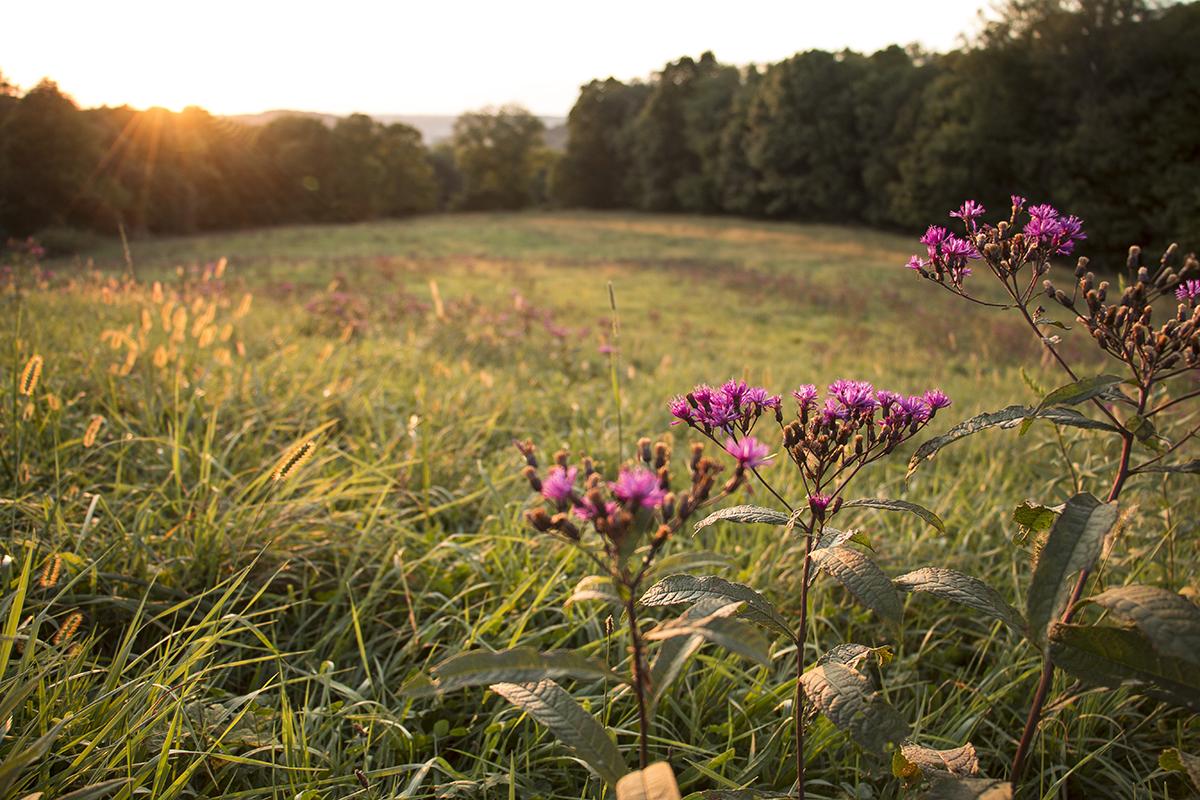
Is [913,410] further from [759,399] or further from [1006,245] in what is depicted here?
[1006,245]

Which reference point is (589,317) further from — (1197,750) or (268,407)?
(1197,750)

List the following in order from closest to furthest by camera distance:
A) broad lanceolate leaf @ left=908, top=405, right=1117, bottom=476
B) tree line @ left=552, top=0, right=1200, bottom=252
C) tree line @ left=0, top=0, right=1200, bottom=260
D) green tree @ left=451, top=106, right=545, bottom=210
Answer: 1. broad lanceolate leaf @ left=908, top=405, right=1117, bottom=476
2. tree line @ left=552, top=0, right=1200, bottom=252
3. tree line @ left=0, top=0, right=1200, bottom=260
4. green tree @ left=451, top=106, right=545, bottom=210

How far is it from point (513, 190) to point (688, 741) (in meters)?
54.7

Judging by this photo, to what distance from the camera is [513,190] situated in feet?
175

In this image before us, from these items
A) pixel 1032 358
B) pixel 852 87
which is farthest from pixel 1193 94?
pixel 1032 358

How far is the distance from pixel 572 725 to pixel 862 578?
564 mm

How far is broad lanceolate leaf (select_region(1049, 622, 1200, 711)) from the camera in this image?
3.56ft

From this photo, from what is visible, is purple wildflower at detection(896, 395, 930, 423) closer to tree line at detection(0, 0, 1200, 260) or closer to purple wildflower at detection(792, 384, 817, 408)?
purple wildflower at detection(792, 384, 817, 408)

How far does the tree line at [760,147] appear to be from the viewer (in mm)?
23875

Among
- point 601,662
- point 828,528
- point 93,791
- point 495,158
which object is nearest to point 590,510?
point 601,662

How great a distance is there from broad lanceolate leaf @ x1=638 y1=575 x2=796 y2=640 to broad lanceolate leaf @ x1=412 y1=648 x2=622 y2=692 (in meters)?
0.27

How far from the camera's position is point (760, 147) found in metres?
38.2

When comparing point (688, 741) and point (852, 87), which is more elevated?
point (852, 87)

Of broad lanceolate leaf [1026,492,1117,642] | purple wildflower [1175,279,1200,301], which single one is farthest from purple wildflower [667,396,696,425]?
purple wildflower [1175,279,1200,301]
